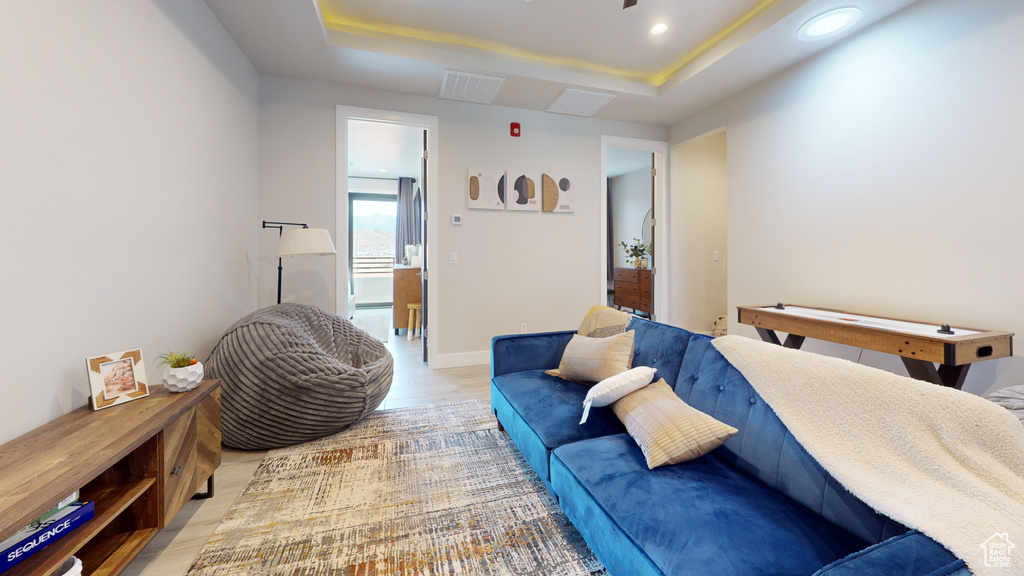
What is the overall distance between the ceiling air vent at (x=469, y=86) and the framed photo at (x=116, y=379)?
285cm

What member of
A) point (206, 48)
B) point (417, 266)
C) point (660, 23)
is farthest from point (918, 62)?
point (417, 266)

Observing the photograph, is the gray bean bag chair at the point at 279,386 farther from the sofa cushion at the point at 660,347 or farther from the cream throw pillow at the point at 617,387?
the sofa cushion at the point at 660,347

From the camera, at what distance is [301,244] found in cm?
284

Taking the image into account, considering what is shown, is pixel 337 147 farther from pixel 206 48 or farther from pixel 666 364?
pixel 666 364

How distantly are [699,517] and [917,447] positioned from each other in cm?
52

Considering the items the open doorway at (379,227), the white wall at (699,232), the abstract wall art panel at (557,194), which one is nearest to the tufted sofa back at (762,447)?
the abstract wall art panel at (557,194)

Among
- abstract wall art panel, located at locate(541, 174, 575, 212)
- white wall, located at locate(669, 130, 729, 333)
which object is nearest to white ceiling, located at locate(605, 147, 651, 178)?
white wall, located at locate(669, 130, 729, 333)

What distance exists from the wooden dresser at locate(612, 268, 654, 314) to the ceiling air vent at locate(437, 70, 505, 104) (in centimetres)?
327

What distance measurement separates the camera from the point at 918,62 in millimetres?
2486

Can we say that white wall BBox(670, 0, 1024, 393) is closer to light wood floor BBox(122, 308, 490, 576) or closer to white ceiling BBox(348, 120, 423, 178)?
light wood floor BBox(122, 308, 490, 576)

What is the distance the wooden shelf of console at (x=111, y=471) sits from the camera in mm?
956

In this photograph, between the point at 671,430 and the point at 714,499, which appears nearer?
the point at 714,499

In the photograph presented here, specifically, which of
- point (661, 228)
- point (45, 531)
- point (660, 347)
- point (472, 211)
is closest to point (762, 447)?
point (660, 347)

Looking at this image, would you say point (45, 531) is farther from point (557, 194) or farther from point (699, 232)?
point (699, 232)
